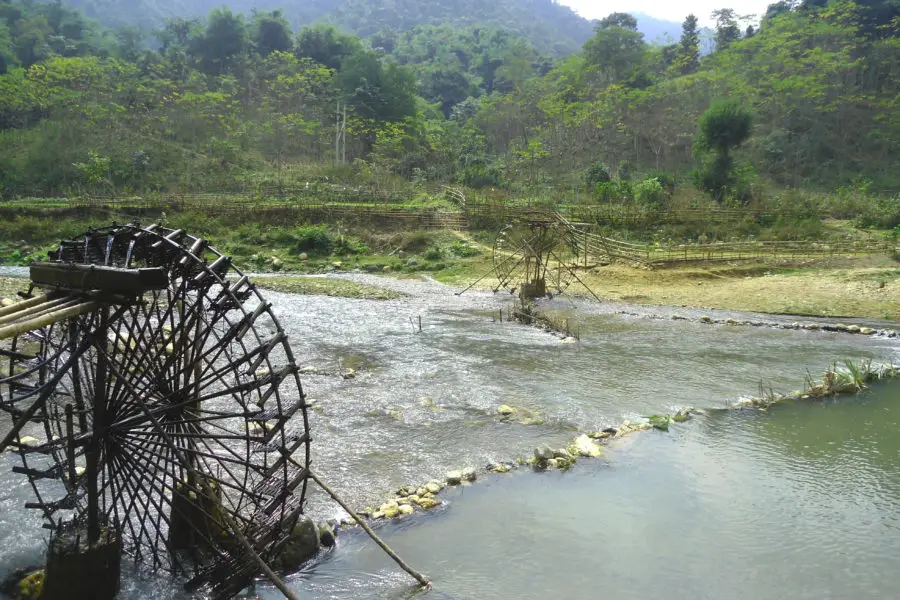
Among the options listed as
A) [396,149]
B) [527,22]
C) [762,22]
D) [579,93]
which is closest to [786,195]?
[579,93]

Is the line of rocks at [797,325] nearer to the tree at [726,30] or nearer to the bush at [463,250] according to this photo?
the bush at [463,250]

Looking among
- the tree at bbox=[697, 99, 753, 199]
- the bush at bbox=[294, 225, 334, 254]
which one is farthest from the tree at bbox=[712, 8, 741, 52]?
the bush at bbox=[294, 225, 334, 254]

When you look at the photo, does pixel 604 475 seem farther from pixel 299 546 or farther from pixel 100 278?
pixel 100 278

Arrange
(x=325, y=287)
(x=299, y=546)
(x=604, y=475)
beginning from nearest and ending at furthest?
(x=299, y=546) → (x=604, y=475) → (x=325, y=287)

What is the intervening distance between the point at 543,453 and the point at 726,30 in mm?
80180

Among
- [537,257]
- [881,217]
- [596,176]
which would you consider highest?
[596,176]

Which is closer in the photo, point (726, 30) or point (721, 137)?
point (721, 137)

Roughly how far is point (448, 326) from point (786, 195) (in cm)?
3198

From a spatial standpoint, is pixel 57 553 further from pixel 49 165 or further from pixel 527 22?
pixel 527 22

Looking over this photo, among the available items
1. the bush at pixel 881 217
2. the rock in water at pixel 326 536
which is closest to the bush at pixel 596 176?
the bush at pixel 881 217

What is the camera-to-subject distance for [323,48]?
79438 millimetres

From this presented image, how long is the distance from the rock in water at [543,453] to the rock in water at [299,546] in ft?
15.9

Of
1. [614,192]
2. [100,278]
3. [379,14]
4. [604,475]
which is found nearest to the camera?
[100,278]

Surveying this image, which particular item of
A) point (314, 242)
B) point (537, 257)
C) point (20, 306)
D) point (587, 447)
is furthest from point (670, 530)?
point (314, 242)
